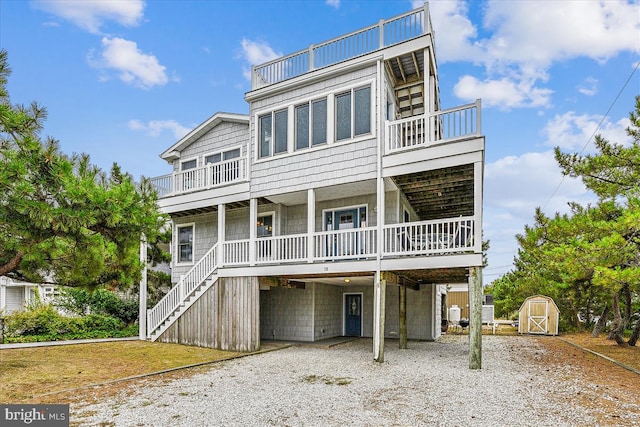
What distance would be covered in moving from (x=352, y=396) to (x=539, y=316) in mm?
15720

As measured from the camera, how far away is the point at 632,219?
8.57 m

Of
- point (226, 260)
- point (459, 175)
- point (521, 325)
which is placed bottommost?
point (521, 325)

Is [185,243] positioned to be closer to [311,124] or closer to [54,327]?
[54,327]

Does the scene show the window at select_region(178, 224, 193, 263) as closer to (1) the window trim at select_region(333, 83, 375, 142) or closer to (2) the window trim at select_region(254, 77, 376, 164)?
(2) the window trim at select_region(254, 77, 376, 164)

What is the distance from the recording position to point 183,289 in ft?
45.4

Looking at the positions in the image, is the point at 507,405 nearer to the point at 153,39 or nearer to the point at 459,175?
the point at 459,175

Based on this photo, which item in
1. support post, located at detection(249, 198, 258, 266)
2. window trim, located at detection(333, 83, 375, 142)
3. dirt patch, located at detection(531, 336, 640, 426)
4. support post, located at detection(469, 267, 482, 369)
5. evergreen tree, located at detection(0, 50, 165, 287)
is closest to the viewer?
dirt patch, located at detection(531, 336, 640, 426)

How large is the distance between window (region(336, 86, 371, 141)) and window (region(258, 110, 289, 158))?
1.92 meters

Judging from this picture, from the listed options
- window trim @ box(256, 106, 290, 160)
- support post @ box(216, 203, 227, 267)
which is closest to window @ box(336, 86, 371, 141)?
window trim @ box(256, 106, 290, 160)

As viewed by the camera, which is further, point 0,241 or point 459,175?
point 459,175

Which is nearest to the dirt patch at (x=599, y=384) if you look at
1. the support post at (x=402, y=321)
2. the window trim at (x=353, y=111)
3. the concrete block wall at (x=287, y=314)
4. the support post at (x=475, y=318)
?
the support post at (x=475, y=318)

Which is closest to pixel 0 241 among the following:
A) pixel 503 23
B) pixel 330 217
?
pixel 330 217

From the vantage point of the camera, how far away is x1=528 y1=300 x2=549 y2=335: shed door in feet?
62.4

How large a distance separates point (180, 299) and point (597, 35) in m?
17.0
